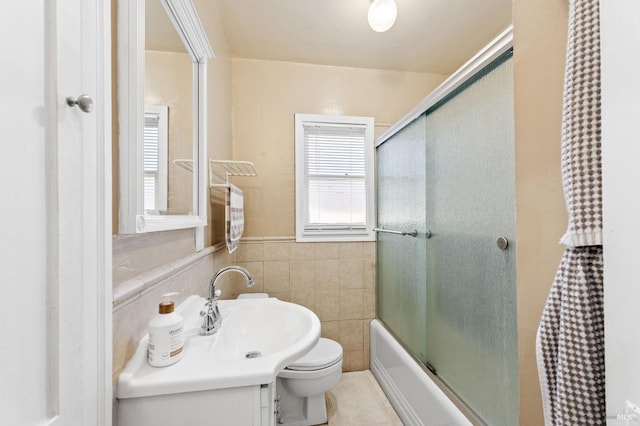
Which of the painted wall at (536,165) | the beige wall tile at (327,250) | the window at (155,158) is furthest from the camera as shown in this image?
the beige wall tile at (327,250)

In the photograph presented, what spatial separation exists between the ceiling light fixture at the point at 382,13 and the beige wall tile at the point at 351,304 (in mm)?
1763

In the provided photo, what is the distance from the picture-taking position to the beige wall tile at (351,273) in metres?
2.15

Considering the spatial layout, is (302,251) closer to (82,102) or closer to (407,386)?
(407,386)

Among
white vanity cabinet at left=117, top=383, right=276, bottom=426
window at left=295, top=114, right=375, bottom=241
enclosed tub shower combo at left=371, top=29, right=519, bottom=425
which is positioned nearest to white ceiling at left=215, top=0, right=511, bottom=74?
window at left=295, top=114, right=375, bottom=241

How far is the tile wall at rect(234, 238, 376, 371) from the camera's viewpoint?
2.06 meters

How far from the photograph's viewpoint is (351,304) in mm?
2154

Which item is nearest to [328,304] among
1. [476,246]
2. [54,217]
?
[476,246]

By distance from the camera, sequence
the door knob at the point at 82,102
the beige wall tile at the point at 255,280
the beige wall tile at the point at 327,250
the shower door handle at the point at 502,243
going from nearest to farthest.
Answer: the door knob at the point at 82,102 < the shower door handle at the point at 502,243 < the beige wall tile at the point at 255,280 < the beige wall tile at the point at 327,250

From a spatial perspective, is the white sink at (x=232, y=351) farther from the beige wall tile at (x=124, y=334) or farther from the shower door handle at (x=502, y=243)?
the shower door handle at (x=502, y=243)

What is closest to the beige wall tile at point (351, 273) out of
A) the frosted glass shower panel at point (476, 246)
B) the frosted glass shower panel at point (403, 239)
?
the frosted glass shower panel at point (403, 239)

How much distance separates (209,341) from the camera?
904mm

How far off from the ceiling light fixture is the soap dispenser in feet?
5.43

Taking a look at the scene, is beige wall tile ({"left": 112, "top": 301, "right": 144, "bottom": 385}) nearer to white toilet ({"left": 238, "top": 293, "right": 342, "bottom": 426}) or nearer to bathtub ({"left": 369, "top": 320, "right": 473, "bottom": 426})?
white toilet ({"left": 238, "top": 293, "right": 342, "bottom": 426})

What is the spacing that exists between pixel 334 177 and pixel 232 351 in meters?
1.53
